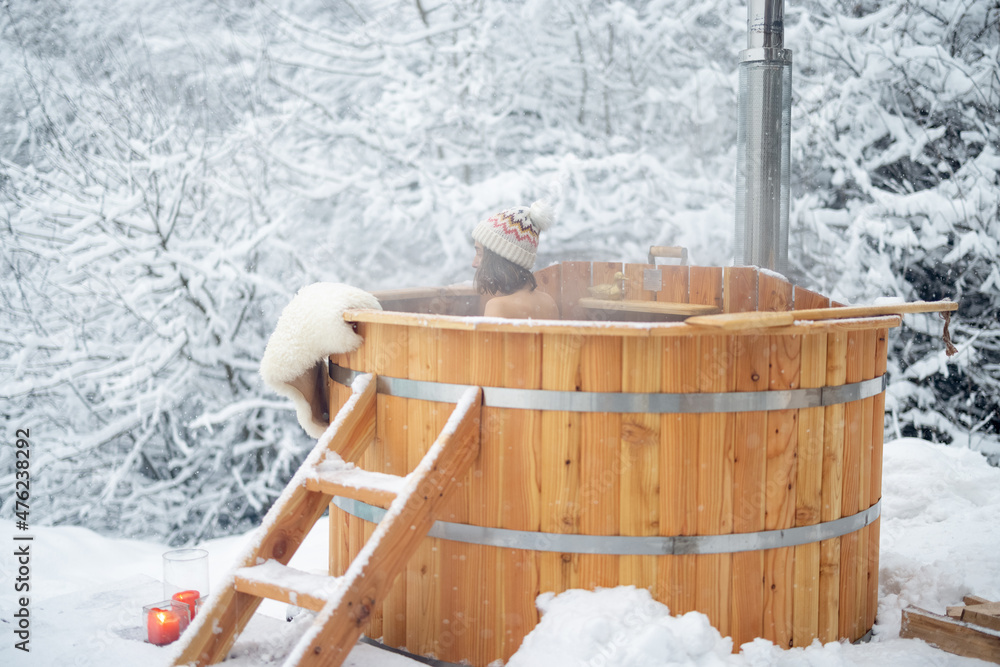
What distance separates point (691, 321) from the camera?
6.85 ft

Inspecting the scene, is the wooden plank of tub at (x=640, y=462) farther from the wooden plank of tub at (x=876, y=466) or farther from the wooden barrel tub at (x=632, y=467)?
the wooden plank of tub at (x=876, y=466)

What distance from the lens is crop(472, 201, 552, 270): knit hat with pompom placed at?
307cm

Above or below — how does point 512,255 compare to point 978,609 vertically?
above

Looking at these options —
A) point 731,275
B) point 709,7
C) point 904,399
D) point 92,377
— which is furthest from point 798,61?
point 92,377

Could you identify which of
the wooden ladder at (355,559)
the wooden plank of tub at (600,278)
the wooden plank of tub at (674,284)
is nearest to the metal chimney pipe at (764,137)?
the wooden plank of tub at (674,284)

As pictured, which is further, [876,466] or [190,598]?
[190,598]

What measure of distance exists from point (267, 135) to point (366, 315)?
4443 millimetres

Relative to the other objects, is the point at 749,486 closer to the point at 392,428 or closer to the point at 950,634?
the point at 950,634

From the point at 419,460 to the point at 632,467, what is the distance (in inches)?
24.9

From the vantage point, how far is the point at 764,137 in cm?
405

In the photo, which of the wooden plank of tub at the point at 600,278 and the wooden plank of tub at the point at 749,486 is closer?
the wooden plank of tub at the point at 749,486

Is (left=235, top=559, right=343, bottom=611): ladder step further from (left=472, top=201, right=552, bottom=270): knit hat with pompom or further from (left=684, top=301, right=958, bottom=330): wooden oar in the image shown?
(left=472, top=201, right=552, bottom=270): knit hat with pompom

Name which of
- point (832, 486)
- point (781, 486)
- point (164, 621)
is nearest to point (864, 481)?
point (832, 486)

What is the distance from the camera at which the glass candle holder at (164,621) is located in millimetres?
2570
